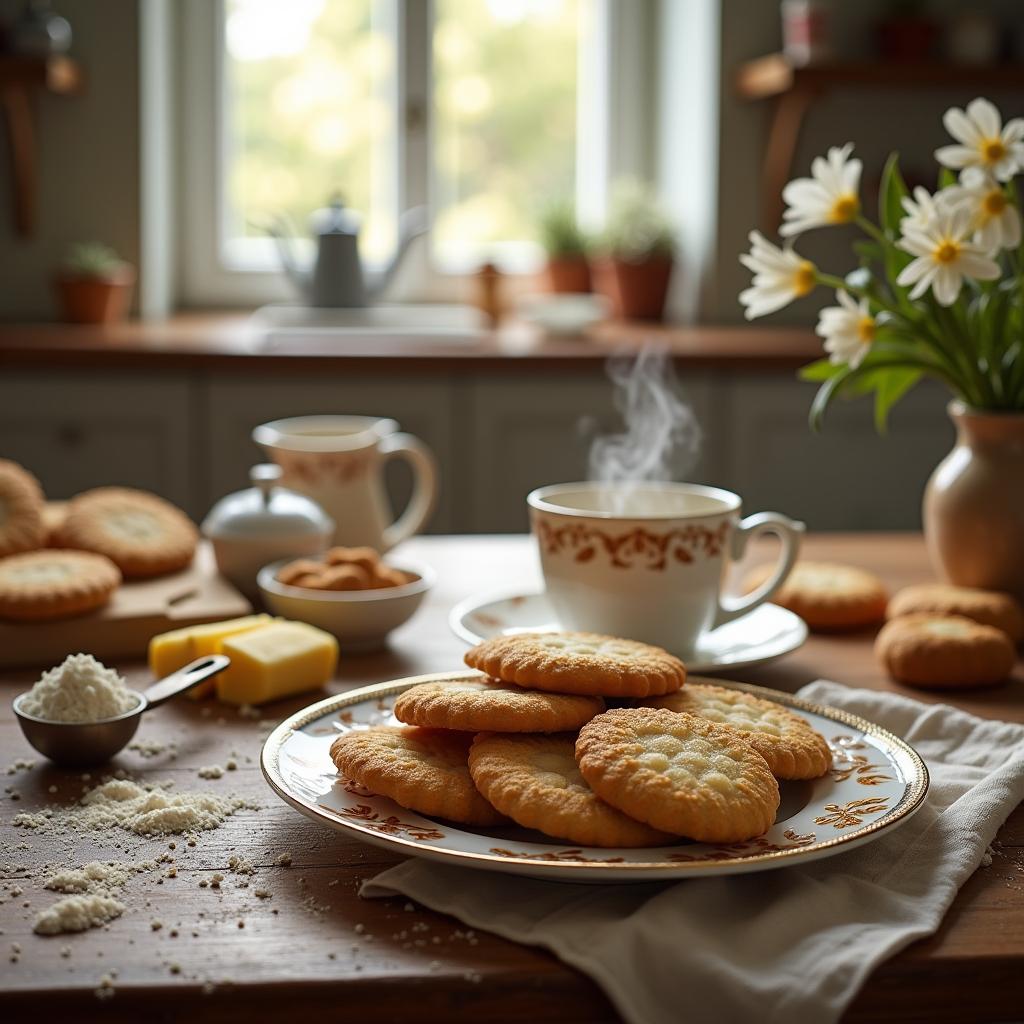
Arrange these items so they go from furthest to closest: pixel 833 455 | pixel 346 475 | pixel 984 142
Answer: pixel 833 455 → pixel 346 475 → pixel 984 142

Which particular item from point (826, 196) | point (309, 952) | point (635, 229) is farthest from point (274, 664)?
point (635, 229)

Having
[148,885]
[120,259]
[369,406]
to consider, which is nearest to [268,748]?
[148,885]

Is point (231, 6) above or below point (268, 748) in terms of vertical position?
above

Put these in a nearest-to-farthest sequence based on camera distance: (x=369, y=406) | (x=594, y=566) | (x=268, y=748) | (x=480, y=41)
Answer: (x=268, y=748)
(x=594, y=566)
(x=369, y=406)
(x=480, y=41)

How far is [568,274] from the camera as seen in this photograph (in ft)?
11.2

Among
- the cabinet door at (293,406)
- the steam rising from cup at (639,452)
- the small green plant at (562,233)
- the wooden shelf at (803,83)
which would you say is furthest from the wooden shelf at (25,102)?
the steam rising from cup at (639,452)

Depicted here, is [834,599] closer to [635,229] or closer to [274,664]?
[274,664]

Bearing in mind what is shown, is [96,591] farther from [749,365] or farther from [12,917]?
[749,365]

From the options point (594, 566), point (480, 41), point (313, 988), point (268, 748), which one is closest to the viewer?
point (313, 988)

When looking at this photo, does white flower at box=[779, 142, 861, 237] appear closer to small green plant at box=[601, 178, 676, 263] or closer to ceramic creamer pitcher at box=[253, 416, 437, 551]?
ceramic creamer pitcher at box=[253, 416, 437, 551]

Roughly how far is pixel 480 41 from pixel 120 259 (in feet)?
3.47

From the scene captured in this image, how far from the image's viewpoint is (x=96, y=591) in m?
1.11

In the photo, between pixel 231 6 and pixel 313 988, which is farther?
pixel 231 6

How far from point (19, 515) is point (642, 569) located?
60cm
